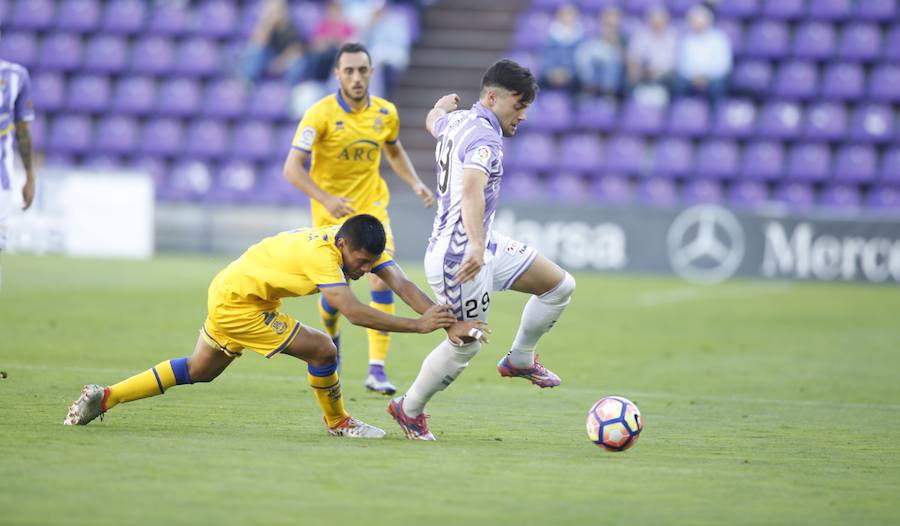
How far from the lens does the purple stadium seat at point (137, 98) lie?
22641 millimetres

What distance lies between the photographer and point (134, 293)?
15.3m

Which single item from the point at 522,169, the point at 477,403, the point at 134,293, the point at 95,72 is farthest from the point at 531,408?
the point at 95,72

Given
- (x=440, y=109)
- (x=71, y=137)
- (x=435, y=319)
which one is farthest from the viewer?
(x=71, y=137)

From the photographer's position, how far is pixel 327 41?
2116 cm

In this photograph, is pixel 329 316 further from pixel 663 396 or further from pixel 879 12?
pixel 879 12

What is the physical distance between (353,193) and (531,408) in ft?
6.93

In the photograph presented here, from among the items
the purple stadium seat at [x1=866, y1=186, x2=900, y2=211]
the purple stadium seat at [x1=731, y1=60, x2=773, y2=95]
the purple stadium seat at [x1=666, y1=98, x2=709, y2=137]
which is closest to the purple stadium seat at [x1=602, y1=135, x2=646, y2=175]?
the purple stadium seat at [x1=666, y1=98, x2=709, y2=137]

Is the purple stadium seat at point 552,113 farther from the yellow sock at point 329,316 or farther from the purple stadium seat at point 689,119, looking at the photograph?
the yellow sock at point 329,316

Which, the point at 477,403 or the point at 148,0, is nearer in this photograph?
the point at 477,403

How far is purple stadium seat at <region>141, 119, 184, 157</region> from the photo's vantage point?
22250 mm

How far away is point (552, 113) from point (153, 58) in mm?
7085

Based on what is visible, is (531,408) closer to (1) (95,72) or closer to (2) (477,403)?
(2) (477,403)

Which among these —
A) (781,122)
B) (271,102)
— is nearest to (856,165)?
(781,122)

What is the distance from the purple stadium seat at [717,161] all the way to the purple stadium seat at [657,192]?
63 centimetres
